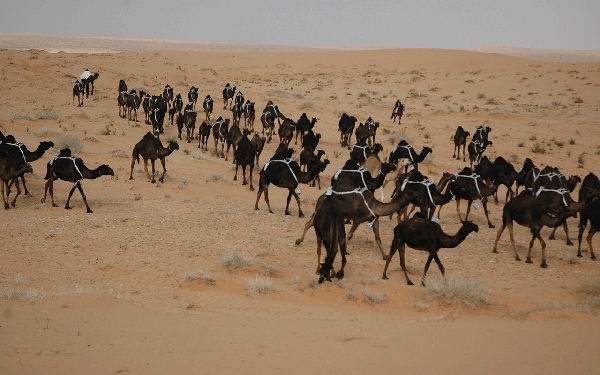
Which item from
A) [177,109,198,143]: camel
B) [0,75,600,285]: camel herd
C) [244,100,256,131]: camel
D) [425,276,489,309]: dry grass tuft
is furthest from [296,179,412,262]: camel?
[244,100,256,131]: camel

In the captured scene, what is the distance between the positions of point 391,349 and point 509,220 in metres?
7.14

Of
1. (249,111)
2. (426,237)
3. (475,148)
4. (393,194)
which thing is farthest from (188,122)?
(426,237)

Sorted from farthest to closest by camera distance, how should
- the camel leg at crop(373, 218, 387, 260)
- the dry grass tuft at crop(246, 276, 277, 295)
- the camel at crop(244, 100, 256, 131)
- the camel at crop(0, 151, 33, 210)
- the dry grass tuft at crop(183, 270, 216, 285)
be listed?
the camel at crop(244, 100, 256, 131), the camel at crop(0, 151, 33, 210), the camel leg at crop(373, 218, 387, 260), the dry grass tuft at crop(183, 270, 216, 285), the dry grass tuft at crop(246, 276, 277, 295)

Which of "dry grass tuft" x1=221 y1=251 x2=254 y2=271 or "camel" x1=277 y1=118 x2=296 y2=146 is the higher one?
"camel" x1=277 y1=118 x2=296 y2=146

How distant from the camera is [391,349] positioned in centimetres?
735

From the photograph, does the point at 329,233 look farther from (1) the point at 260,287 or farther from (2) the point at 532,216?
(2) the point at 532,216

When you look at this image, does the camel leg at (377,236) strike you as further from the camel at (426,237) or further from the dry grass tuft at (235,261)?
the dry grass tuft at (235,261)

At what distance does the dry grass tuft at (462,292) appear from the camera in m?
9.57

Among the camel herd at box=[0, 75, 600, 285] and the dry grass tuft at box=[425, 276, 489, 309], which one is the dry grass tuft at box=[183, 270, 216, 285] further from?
the dry grass tuft at box=[425, 276, 489, 309]

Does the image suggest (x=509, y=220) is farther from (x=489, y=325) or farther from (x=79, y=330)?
(x=79, y=330)

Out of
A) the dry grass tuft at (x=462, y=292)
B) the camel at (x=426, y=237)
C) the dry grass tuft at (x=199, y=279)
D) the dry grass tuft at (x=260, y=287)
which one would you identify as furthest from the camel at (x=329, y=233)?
the dry grass tuft at (x=199, y=279)

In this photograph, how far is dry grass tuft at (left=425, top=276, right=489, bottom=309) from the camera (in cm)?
957

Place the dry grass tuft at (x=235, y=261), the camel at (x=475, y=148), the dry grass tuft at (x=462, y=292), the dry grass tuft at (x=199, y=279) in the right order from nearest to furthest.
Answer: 1. the dry grass tuft at (x=462, y=292)
2. the dry grass tuft at (x=199, y=279)
3. the dry grass tuft at (x=235, y=261)
4. the camel at (x=475, y=148)

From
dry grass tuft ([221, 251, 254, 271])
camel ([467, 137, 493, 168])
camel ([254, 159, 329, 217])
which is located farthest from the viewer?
camel ([467, 137, 493, 168])
